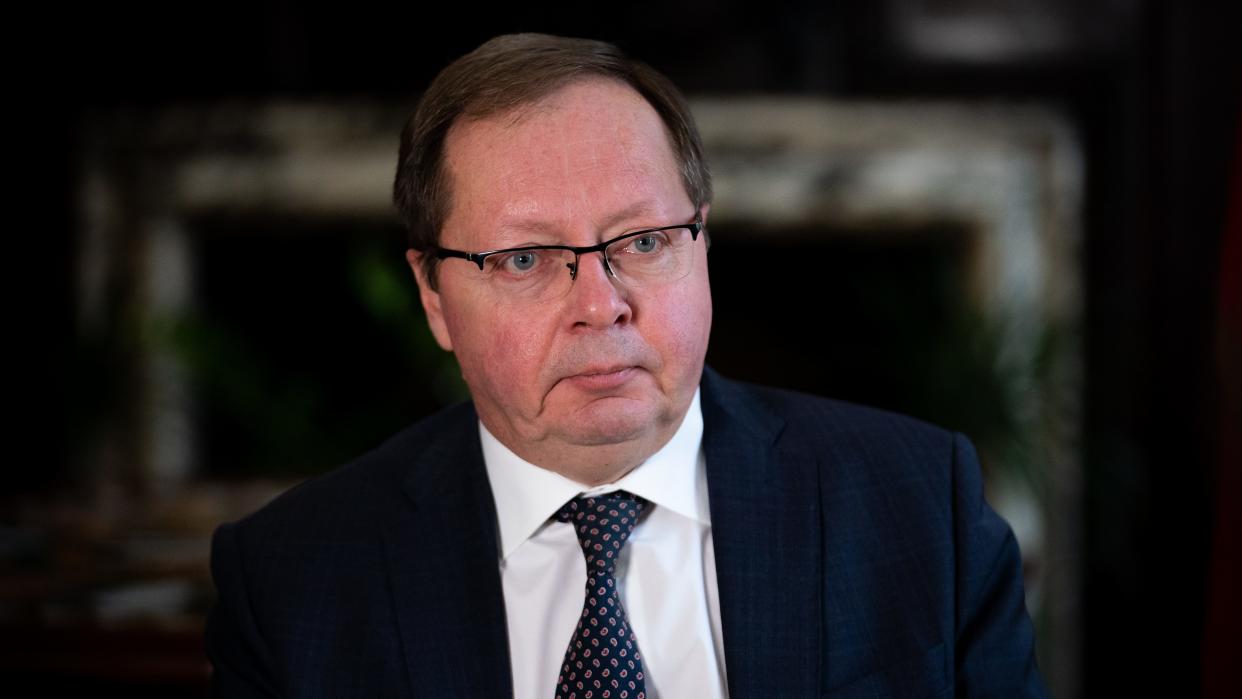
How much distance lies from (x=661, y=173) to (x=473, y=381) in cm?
33

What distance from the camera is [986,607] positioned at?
4.62 ft

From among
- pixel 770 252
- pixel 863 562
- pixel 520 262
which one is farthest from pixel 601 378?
pixel 770 252

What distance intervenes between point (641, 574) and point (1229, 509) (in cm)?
112

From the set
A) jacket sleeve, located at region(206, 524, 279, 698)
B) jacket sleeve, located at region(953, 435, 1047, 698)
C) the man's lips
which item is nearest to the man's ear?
the man's lips

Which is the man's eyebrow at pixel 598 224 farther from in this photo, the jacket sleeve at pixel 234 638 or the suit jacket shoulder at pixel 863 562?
the jacket sleeve at pixel 234 638

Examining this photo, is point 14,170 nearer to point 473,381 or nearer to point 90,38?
point 90,38

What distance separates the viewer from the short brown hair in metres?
1.31

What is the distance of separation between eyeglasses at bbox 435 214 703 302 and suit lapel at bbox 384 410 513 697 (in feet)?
0.93

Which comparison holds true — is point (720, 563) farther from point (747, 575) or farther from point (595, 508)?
point (595, 508)

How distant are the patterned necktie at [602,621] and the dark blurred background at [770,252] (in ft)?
5.99

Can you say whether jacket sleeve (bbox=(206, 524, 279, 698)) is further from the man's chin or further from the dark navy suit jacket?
the man's chin

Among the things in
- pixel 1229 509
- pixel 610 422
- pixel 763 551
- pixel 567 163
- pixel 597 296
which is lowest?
pixel 1229 509

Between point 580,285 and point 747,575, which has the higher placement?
point 580,285

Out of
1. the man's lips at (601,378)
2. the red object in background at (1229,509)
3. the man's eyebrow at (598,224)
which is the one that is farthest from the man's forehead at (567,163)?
the red object in background at (1229,509)
